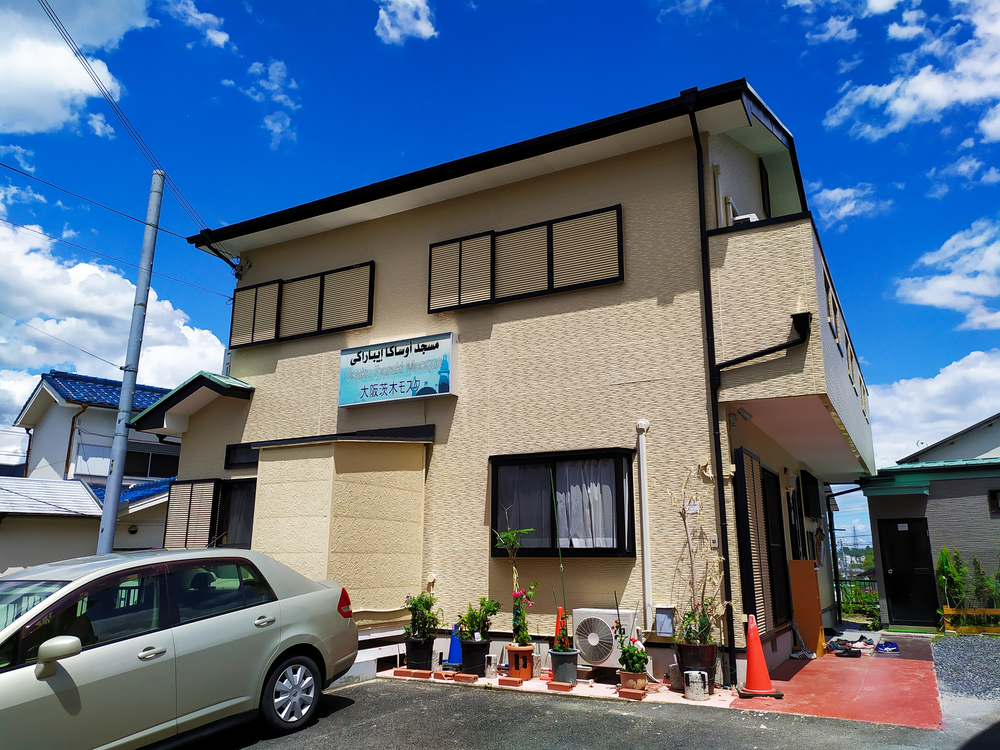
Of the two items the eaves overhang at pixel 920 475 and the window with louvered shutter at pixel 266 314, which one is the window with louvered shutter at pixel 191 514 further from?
the eaves overhang at pixel 920 475

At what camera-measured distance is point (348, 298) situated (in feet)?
38.2

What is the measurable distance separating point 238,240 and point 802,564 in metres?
11.4

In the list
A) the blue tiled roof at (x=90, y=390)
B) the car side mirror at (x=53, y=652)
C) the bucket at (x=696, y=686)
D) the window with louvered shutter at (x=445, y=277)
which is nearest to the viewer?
the car side mirror at (x=53, y=652)

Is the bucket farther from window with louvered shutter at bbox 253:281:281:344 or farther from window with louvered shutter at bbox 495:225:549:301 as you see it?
window with louvered shutter at bbox 253:281:281:344

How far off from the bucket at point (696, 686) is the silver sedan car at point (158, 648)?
356 centimetres

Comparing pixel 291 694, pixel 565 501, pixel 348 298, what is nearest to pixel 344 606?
pixel 291 694

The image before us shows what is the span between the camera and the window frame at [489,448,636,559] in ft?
27.3

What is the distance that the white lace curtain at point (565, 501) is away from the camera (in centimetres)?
857

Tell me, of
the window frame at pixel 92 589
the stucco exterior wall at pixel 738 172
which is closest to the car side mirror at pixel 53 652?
the window frame at pixel 92 589

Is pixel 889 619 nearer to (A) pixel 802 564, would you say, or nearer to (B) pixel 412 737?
(A) pixel 802 564

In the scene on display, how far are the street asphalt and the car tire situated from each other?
5.1 inches

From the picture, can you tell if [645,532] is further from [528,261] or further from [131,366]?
[131,366]

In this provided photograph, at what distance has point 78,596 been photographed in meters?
4.77

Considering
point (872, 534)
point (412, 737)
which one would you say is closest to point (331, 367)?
point (412, 737)
